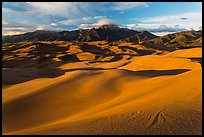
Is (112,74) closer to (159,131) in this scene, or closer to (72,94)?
(72,94)

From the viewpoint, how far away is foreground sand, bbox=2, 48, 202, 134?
231 inches

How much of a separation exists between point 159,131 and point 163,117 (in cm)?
97

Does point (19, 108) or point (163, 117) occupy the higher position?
point (163, 117)

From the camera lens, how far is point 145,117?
6.45 metres

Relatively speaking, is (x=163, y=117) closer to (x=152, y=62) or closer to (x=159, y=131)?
(x=159, y=131)

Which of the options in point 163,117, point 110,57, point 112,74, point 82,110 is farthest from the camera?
point 110,57

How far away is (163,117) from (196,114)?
882 millimetres

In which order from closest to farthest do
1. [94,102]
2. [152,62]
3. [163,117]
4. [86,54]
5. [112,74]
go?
[163,117] < [94,102] < [112,74] < [152,62] < [86,54]

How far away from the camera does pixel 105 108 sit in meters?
9.48

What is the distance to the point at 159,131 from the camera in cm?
541

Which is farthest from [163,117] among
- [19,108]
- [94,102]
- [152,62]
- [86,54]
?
[86,54]

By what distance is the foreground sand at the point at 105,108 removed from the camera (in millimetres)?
5879

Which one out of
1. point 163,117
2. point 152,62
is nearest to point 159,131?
point 163,117

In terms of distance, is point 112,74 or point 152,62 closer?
point 112,74
